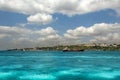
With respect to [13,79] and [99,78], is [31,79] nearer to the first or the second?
[13,79]

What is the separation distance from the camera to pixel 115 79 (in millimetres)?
36344

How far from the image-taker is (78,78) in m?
36.1

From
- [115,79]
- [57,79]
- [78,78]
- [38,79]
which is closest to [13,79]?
[38,79]

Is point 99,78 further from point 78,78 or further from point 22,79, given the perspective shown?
point 22,79

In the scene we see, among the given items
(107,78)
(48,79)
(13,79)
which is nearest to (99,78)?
(107,78)

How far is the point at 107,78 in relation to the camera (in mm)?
37062

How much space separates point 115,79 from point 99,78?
2.51 m

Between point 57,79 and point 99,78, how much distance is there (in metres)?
6.81

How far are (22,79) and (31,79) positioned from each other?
1393 mm

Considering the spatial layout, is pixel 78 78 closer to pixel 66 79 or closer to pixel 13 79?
pixel 66 79

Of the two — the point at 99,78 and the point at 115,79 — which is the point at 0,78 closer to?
the point at 99,78

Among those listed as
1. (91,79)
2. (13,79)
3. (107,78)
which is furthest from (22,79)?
(107,78)

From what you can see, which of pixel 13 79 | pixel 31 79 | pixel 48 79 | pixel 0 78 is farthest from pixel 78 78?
pixel 0 78

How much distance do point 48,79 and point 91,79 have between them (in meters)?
6.80
